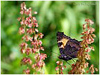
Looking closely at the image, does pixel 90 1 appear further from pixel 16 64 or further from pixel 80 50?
pixel 80 50

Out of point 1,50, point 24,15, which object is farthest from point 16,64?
point 24,15

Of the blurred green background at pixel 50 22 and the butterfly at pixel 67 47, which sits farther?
the blurred green background at pixel 50 22

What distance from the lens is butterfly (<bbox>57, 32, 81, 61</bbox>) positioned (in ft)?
5.69

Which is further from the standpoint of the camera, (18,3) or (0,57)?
(18,3)

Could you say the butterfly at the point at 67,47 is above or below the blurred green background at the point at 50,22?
below

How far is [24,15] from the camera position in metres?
1.85

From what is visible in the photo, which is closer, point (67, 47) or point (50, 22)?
point (67, 47)

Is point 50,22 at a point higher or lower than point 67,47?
higher

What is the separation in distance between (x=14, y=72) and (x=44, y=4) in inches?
49.7

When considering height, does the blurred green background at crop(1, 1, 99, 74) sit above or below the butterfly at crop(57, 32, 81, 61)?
above

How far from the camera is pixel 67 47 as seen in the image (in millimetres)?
1802

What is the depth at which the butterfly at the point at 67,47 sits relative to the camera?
5.69 ft

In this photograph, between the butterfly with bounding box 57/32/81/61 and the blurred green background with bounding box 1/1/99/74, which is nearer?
the butterfly with bounding box 57/32/81/61

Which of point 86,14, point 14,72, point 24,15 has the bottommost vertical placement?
point 14,72
